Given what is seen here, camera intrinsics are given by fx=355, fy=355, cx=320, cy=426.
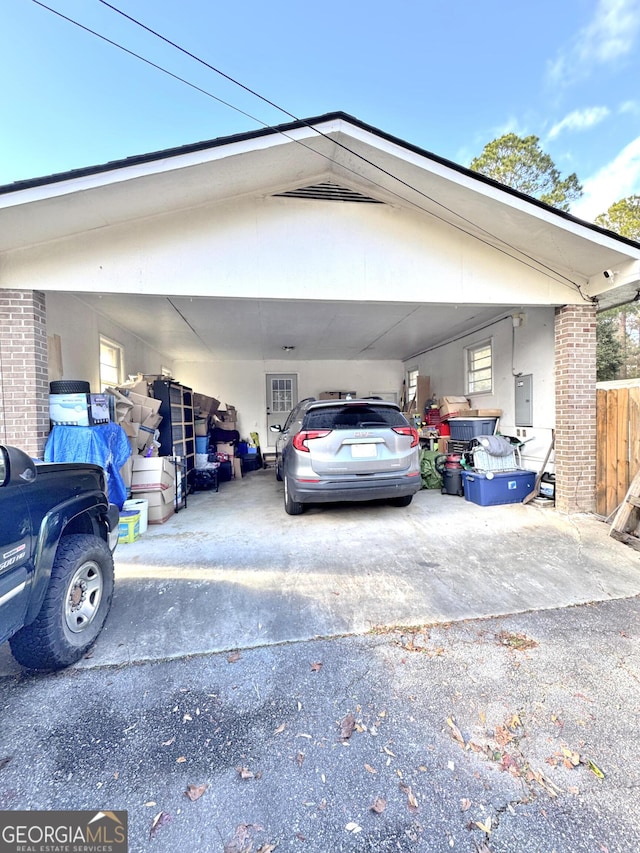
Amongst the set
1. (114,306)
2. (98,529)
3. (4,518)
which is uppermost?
(114,306)

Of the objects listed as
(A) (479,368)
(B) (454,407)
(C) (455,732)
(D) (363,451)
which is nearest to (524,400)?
(B) (454,407)

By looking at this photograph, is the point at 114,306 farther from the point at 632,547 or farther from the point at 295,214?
the point at 632,547

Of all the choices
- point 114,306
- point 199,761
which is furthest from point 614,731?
point 114,306

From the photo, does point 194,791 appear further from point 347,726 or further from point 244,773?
point 347,726

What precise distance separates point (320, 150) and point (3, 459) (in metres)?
4.33

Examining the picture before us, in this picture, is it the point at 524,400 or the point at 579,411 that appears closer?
the point at 579,411

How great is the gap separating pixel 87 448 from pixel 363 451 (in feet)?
10.6

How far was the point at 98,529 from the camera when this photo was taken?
102 inches

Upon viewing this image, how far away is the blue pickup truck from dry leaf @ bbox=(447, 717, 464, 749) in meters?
2.14

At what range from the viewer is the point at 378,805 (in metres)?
1.35

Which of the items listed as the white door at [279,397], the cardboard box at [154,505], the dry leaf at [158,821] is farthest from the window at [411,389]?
the dry leaf at [158,821]

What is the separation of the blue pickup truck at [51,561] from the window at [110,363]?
14.5 ft

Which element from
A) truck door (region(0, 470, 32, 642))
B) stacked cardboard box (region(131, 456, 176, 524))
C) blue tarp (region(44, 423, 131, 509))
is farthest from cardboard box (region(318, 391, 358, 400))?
truck door (region(0, 470, 32, 642))

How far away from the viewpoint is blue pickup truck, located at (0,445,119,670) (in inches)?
67.6
